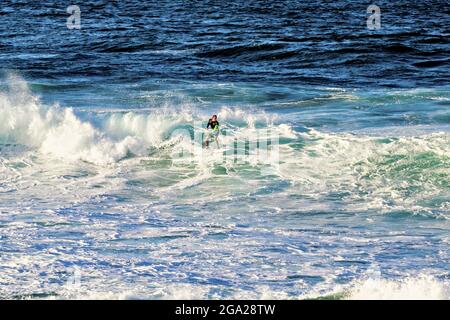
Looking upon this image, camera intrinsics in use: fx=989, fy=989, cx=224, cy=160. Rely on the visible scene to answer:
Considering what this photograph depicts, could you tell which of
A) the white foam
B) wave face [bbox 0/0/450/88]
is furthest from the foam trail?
the white foam

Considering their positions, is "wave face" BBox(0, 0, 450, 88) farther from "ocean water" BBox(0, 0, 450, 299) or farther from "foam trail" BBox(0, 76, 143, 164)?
"foam trail" BBox(0, 76, 143, 164)

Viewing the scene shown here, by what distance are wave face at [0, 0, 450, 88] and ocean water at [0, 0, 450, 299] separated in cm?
13

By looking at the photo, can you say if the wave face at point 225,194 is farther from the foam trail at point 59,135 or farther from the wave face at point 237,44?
the wave face at point 237,44

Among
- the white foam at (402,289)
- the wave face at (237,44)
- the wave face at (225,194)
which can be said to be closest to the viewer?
the white foam at (402,289)

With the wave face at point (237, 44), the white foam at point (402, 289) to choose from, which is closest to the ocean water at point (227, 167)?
the white foam at point (402, 289)

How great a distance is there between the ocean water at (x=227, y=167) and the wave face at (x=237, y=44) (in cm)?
13

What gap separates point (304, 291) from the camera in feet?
32.3

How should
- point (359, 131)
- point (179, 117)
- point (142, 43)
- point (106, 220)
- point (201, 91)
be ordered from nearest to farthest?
point (106, 220)
point (359, 131)
point (179, 117)
point (201, 91)
point (142, 43)

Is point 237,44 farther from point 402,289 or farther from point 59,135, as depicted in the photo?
point 402,289

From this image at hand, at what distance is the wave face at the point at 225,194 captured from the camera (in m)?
10.3

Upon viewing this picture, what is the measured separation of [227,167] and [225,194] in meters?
1.82
